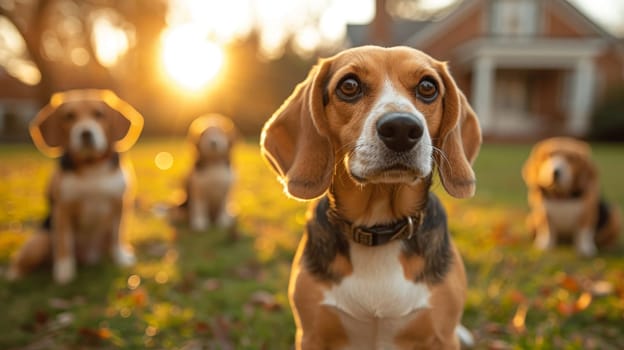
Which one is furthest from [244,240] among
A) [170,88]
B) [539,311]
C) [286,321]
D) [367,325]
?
[170,88]

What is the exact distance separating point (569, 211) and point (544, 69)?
23992mm

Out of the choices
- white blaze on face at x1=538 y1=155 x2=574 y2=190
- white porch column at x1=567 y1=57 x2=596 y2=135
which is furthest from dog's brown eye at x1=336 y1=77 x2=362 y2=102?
white porch column at x1=567 y1=57 x2=596 y2=135

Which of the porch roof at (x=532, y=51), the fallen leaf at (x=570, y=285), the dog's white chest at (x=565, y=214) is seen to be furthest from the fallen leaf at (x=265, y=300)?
the porch roof at (x=532, y=51)

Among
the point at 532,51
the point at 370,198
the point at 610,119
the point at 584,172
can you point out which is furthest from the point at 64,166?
the point at 532,51

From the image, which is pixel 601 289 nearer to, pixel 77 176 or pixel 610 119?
pixel 77 176

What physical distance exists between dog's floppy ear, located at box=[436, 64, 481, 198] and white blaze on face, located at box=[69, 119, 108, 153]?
3.27 metres

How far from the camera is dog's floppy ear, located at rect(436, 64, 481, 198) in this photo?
7.11 ft

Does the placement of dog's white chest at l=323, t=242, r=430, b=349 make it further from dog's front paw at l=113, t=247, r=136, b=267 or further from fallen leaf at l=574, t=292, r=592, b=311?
dog's front paw at l=113, t=247, r=136, b=267

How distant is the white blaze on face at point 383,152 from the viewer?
6.35 feet

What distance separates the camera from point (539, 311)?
12.0ft

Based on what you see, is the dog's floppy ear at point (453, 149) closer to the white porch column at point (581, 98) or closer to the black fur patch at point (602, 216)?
the black fur patch at point (602, 216)

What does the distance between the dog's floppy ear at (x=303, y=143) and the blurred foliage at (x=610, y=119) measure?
24.2m

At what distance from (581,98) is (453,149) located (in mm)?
25770

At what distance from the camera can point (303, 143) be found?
2.18m
